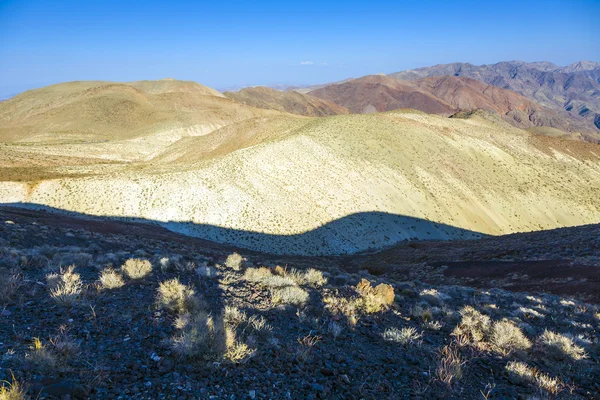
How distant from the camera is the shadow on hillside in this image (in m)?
29.2

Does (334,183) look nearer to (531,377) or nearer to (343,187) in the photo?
(343,187)

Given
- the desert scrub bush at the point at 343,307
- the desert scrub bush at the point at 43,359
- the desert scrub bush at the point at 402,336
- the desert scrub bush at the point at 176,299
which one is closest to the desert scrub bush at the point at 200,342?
the desert scrub bush at the point at 176,299

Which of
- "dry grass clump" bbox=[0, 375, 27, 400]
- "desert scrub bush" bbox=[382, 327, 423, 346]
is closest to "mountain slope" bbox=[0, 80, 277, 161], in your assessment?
"dry grass clump" bbox=[0, 375, 27, 400]

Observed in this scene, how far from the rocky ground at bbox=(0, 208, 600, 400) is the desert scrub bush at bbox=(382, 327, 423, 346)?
24 mm

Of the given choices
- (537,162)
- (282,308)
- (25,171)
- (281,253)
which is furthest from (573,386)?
(537,162)

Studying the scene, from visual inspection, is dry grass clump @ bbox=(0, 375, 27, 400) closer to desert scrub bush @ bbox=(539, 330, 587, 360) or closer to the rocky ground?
the rocky ground

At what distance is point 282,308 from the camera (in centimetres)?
759

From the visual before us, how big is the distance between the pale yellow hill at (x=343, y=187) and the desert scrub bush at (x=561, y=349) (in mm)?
22772

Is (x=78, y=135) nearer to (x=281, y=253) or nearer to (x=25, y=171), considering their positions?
(x=25, y=171)

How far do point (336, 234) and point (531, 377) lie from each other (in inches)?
1054

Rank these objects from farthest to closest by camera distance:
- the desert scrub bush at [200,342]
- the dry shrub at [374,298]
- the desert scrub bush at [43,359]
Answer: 1. the dry shrub at [374,298]
2. the desert scrub bush at [200,342]
3. the desert scrub bush at [43,359]

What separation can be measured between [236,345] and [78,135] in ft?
336

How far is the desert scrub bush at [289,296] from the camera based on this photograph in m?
8.01

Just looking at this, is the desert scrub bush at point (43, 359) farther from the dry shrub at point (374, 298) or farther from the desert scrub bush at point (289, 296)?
the dry shrub at point (374, 298)
